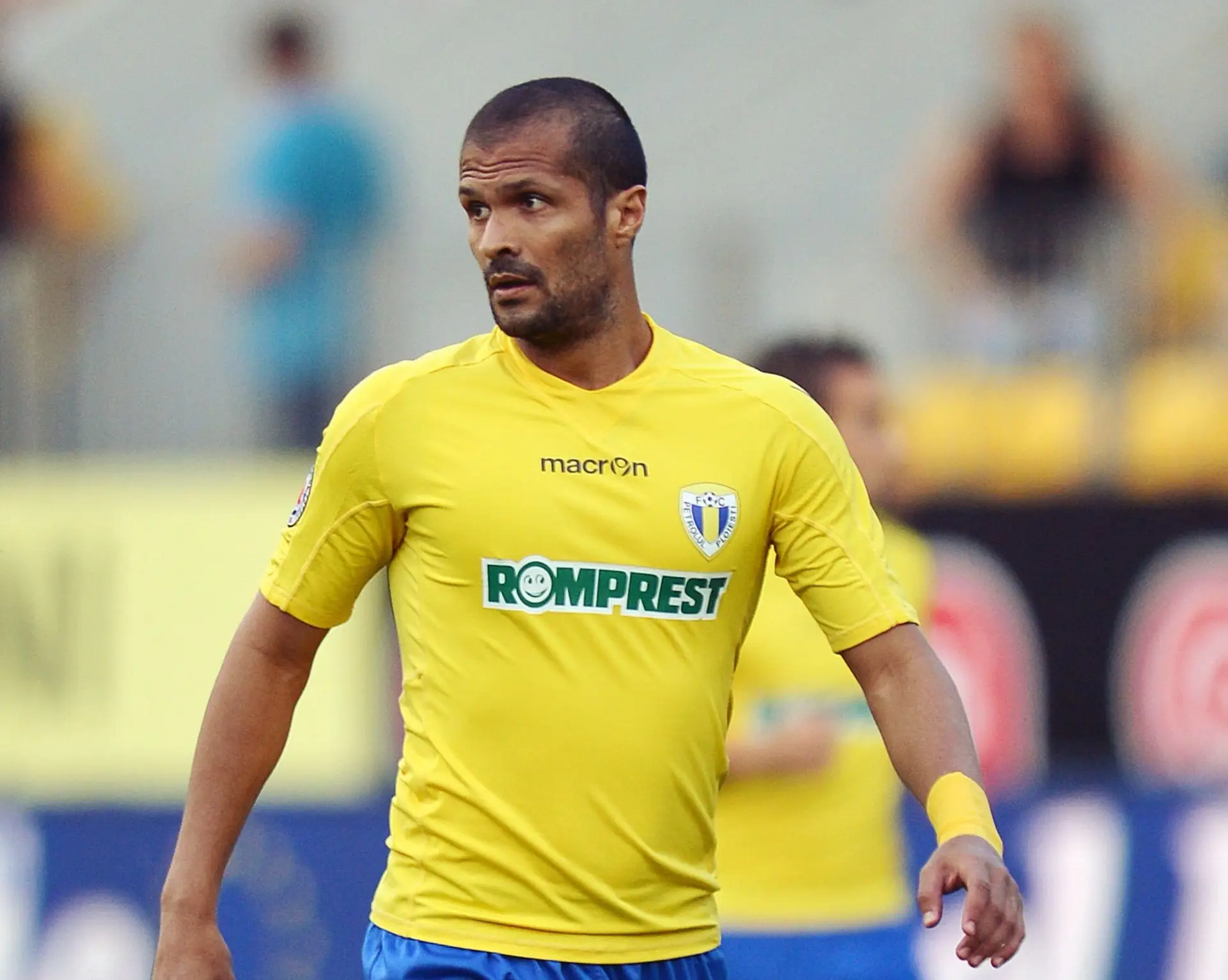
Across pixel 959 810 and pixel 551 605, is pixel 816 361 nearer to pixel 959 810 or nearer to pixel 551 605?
pixel 551 605

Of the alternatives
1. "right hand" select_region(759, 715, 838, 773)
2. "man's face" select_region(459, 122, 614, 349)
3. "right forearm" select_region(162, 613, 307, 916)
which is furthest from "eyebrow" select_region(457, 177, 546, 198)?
"right hand" select_region(759, 715, 838, 773)

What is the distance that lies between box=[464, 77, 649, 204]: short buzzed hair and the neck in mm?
216

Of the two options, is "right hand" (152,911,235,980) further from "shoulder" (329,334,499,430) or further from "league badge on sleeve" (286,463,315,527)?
"shoulder" (329,334,499,430)

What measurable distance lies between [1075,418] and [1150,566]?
0.66 metres

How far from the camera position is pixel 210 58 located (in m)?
12.1

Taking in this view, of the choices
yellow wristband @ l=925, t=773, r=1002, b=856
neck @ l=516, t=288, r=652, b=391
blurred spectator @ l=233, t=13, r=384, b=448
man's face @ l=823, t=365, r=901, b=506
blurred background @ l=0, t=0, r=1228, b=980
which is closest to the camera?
yellow wristband @ l=925, t=773, r=1002, b=856

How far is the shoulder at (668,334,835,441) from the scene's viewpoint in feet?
12.1

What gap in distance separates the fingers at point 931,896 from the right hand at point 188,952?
1.13 meters

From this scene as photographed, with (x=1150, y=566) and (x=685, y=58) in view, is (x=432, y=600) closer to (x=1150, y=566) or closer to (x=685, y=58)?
(x=1150, y=566)

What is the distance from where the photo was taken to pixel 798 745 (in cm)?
494

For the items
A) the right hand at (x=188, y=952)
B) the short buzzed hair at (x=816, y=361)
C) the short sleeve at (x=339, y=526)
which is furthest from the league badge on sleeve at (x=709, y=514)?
the short buzzed hair at (x=816, y=361)

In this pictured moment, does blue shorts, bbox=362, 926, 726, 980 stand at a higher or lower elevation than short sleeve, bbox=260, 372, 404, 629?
lower

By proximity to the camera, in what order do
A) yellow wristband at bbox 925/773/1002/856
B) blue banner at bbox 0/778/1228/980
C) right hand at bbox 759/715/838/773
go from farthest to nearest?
1. blue banner at bbox 0/778/1228/980
2. right hand at bbox 759/715/838/773
3. yellow wristband at bbox 925/773/1002/856

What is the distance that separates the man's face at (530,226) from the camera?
354 centimetres
